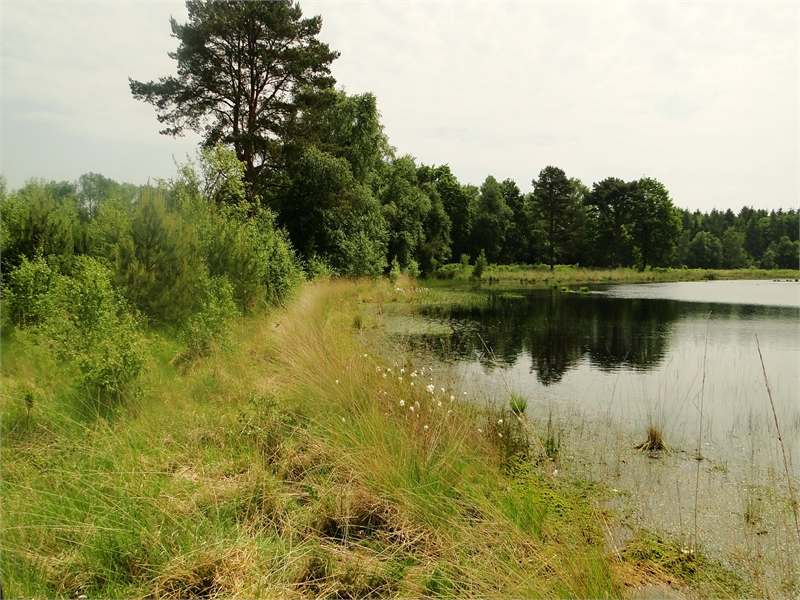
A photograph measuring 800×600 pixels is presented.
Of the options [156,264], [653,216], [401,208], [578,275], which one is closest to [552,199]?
[578,275]

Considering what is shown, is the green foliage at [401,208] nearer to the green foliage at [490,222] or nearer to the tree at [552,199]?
the green foliage at [490,222]

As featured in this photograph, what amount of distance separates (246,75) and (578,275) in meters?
37.8

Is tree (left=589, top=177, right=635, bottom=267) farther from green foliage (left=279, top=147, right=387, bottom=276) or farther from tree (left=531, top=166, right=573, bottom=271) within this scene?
green foliage (left=279, top=147, right=387, bottom=276)

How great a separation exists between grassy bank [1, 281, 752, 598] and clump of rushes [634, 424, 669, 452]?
4.45 feet

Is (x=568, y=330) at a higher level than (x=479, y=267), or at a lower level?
lower

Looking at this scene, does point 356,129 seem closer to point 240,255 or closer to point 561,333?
point 561,333

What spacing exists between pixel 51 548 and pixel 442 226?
42.1 metres

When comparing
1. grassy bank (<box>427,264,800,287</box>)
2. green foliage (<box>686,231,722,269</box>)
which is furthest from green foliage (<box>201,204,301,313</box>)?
green foliage (<box>686,231,722,269</box>)

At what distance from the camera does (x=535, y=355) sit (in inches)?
452

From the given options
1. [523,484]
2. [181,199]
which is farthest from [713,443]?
[181,199]

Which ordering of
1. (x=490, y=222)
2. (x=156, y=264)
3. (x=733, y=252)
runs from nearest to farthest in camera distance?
(x=156, y=264) < (x=490, y=222) < (x=733, y=252)

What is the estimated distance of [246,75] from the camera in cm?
1758

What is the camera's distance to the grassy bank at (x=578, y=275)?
143ft

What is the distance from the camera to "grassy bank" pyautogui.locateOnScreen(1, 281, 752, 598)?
259cm
